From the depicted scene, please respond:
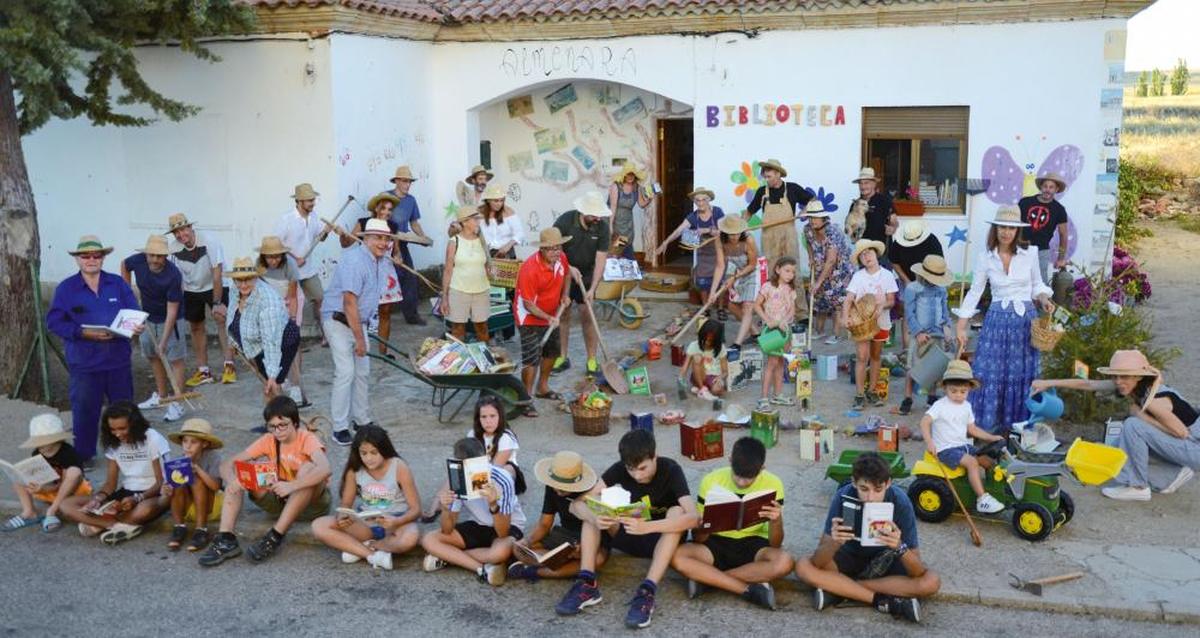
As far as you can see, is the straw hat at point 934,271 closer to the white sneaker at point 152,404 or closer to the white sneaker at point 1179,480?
the white sneaker at point 1179,480

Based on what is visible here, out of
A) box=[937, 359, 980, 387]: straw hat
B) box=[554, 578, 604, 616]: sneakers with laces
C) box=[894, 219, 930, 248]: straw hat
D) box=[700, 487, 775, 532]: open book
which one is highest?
box=[894, 219, 930, 248]: straw hat

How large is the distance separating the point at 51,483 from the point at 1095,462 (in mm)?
6936

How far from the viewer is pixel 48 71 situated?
10391mm

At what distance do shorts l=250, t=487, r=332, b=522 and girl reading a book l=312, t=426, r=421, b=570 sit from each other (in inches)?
14.3

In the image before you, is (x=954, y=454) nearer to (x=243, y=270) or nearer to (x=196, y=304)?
(x=243, y=270)

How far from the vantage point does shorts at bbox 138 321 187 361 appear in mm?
10680

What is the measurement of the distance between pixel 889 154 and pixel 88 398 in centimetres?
922

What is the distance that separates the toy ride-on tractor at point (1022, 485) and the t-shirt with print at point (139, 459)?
4.96 m

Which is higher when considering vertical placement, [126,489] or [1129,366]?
[1129,366]

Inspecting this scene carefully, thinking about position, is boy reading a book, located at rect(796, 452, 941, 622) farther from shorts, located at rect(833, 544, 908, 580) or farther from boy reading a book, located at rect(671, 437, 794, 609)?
boy reading a book, located at rect(671, 437, 794, 609)

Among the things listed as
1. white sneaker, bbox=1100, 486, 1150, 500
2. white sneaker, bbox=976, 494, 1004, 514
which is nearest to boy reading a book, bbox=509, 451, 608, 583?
white sneaker, bbox=976, 494, 1004, 514

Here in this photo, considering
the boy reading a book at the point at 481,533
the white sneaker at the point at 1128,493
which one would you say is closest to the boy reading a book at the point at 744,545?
the boy reading a book at the point at 481,533

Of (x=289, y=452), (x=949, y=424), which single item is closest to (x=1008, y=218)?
(x=949, y=424)

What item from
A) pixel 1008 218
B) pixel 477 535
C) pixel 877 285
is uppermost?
pixel 1008 218
